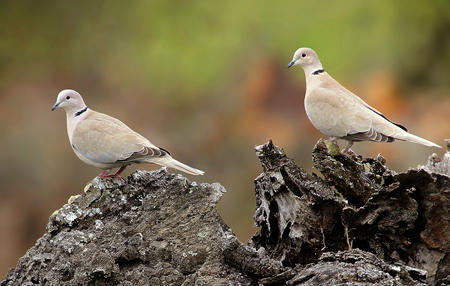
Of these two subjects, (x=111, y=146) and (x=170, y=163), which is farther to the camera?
(x=111, y=146)

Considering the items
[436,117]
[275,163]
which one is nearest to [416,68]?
[436,117]

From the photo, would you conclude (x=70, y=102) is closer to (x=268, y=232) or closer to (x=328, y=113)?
(x=328, y=113)

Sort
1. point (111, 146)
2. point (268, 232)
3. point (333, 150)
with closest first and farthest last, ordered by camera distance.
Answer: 1. point (268, 232)
2. point (333, 150)
3. point (111, 146)

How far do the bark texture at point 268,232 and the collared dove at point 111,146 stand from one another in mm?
1445

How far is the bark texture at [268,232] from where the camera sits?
4746 millimetres

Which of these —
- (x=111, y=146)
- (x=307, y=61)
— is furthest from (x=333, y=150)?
(x=307, y=61)

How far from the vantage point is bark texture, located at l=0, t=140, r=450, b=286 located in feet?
15.6

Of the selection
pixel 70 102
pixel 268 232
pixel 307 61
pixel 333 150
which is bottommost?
pixel 268 232

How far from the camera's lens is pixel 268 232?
5406mm

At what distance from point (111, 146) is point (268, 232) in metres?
2.26

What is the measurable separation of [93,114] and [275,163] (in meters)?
2.95

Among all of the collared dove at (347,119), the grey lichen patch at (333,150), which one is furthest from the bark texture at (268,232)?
the collared dove at (347,119)

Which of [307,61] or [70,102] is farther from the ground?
[307,61]

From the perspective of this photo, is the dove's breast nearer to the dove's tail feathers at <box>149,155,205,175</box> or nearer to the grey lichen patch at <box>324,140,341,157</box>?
the dove's tail feathers at <box>149,155,205,175</box>
